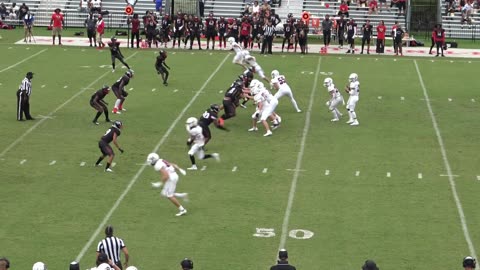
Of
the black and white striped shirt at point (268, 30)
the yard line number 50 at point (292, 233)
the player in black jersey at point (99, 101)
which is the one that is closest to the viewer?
the yard line number 50 at point (292, 233)

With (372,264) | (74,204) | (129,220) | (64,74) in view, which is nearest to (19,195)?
(74,204)

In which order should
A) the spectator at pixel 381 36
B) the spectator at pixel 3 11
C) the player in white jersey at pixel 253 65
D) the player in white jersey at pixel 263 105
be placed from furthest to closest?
the spectator at pixel 3 11 < the spectator at pixel 381 36 < the player in white jersey at pixel 253 65 < the player in white jersey at pixel 263 105

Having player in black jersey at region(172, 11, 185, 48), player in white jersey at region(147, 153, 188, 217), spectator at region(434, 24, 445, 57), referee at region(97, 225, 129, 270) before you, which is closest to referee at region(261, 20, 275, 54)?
player in black jersey at region(172, 11, 185, 48)

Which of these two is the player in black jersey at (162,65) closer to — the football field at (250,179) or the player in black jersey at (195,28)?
the football field at (250,179)

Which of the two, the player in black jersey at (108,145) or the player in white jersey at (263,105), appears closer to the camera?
the player in black jersey at (108,145)

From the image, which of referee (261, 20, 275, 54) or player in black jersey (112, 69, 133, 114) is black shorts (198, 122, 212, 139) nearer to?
player in black jersey (112, 69, 133, 114)

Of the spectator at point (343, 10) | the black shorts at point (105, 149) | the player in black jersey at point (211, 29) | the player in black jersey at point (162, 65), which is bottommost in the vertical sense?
the black shorts at point (105, 149)

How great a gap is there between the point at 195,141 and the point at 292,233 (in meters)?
4.74

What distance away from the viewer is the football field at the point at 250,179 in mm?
17984

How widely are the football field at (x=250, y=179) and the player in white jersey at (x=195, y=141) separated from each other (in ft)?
1.05

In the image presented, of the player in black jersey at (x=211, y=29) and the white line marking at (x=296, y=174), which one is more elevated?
the player in black jersey at (x=211, y=29)

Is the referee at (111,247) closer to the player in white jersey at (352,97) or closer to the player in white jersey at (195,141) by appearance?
the player in white jersey at (195,141)

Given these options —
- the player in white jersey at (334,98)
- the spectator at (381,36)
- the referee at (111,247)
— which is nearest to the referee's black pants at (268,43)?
the spectator at (381,36)

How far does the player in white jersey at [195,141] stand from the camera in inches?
892
